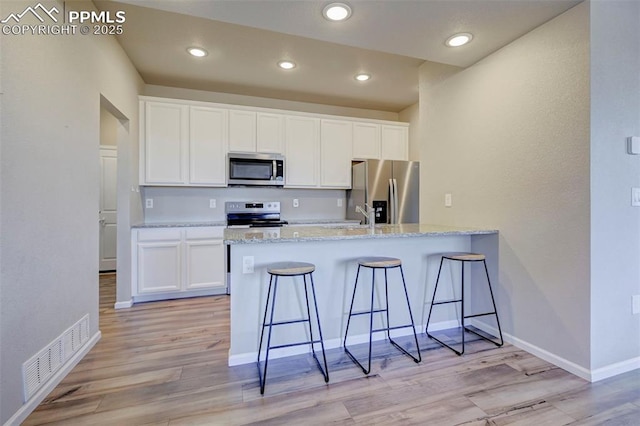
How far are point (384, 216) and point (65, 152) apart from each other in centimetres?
320

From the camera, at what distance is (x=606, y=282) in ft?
6.33

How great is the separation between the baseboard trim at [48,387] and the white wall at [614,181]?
329 cm

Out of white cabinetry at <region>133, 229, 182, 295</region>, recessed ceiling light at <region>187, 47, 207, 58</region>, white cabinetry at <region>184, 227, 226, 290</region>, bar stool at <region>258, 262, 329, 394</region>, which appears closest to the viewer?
bar stool at <region>258, 262, 329, 394</region>

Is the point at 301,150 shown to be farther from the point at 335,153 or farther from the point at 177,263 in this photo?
the point at 177,263

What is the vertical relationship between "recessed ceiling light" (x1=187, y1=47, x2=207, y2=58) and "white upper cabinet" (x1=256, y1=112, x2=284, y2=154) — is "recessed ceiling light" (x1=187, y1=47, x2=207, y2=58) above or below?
above

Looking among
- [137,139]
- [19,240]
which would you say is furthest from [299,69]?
[19,240]

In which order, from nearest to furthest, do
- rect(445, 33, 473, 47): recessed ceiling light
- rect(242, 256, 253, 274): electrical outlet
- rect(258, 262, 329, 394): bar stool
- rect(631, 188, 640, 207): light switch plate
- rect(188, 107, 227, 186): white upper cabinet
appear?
1. rect(258, 262, 329, 394): bar stool
2. rect(631, 188, 640, 207): light switch plate
3. rect(242, 256, 253, 274): electrical outlet
4. rect(445, 33, 473, 47): recessed ceiling light
5. rect(188, 107, 227, 186): white upper cabinet

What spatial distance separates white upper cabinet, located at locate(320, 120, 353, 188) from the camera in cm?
425

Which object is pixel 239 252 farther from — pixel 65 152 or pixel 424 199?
pixel 424 199

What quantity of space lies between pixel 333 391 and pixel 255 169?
283 cm

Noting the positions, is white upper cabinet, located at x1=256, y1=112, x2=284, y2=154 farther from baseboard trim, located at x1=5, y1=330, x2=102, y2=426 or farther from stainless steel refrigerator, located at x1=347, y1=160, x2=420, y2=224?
baseboard trim, located at x1=5, y1=330, x2=102, y2=426

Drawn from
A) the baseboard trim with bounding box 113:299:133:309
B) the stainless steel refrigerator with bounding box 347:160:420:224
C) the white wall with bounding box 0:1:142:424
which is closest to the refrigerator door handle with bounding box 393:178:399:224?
the stainless steel refrigerator with bounding box 347:160:420:224

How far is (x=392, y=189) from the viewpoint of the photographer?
154 inches

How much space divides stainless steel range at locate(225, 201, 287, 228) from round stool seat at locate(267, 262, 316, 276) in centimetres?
195
